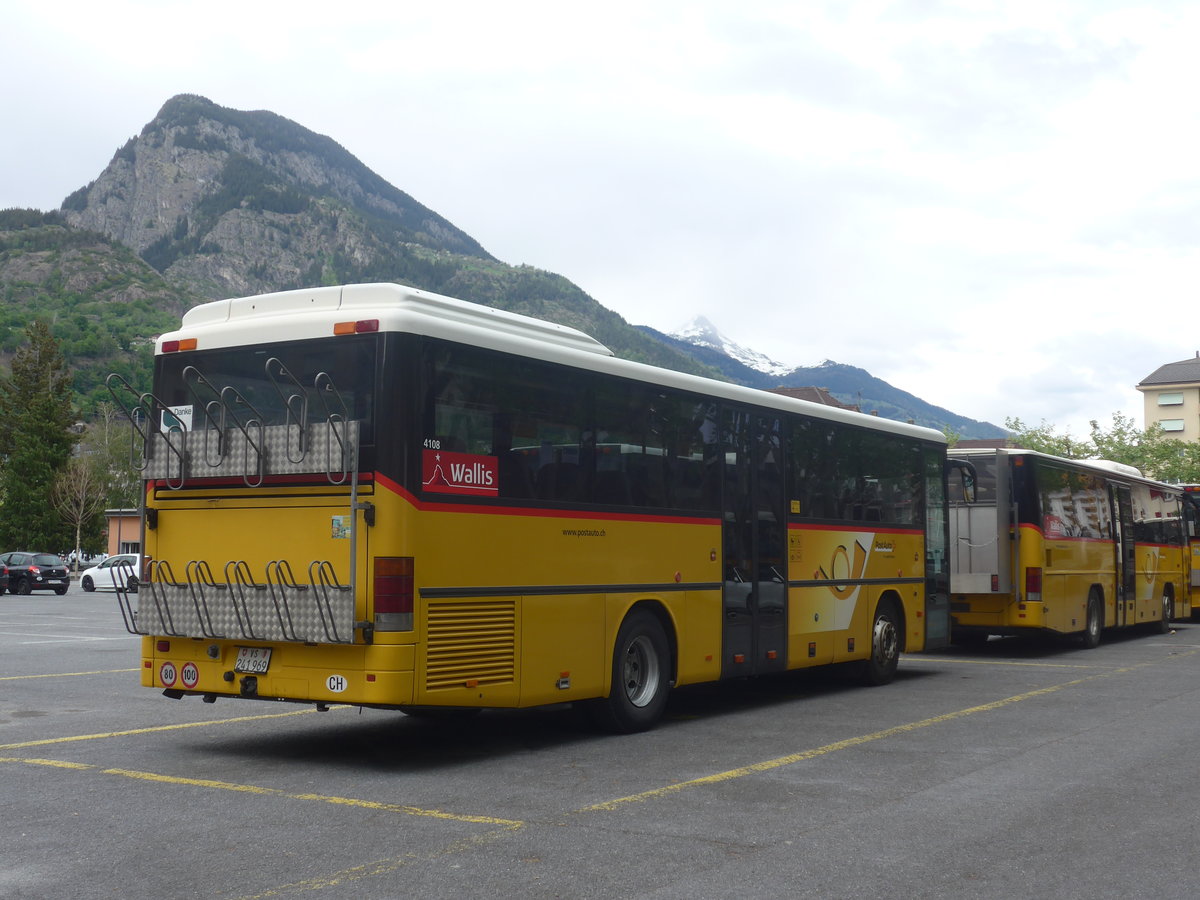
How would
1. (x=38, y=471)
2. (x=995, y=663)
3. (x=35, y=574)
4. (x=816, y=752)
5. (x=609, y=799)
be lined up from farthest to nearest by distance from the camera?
(x=38, y=471) → (x=35, y=574) → (x=995, y=663) → (x=816, y=752) → (x=609, y=799)

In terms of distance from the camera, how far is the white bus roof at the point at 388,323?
9.11 meters

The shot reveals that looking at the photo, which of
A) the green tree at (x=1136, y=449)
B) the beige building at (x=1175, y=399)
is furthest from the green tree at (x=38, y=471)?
the beige building at (x=1175, y=399)

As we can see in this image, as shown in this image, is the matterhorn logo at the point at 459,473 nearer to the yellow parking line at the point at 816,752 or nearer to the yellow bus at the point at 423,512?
the yellow bus at the point at 423,512

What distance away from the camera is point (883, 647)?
15141mm

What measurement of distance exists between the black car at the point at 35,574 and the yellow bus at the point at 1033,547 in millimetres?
33841

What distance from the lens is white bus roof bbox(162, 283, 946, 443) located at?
9109 millimetres

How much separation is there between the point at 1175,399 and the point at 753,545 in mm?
122518

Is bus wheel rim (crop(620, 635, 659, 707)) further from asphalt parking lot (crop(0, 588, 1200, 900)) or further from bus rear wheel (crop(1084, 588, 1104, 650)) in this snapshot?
bus rear wheel (crop(1084, 588, 1104, 650))

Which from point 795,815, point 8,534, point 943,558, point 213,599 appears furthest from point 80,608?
point 8,534

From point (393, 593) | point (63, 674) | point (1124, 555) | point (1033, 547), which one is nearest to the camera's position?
point (393, 593)

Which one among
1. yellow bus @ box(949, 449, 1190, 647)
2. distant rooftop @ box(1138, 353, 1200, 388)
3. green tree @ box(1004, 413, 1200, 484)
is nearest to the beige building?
distant rooftop @ box(1138, 353, 1200, 388)

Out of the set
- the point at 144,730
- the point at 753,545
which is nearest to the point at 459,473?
the point at 144,730

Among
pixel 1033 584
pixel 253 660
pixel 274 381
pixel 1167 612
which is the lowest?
pixel 1167 612

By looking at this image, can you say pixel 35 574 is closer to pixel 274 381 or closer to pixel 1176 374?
pixel 274 381
